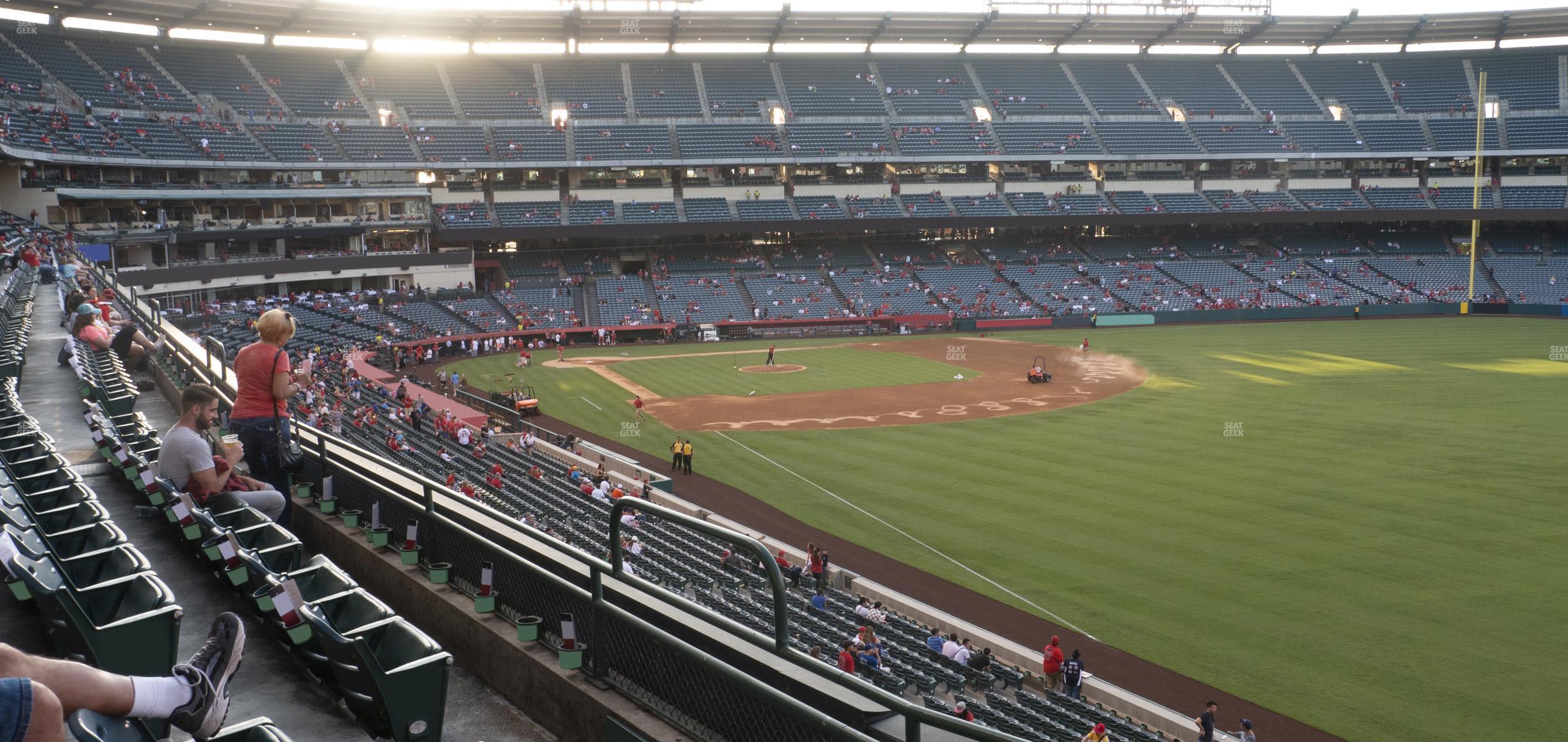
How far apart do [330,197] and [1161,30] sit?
63.7 m

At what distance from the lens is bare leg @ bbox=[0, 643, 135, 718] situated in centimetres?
372

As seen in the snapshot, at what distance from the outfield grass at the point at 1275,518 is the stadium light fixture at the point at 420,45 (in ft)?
140

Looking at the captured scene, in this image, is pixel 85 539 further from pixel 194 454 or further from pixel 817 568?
pixel 817 568

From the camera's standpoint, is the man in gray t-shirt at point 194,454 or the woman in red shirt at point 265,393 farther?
the woman in red shirt at point 265,393

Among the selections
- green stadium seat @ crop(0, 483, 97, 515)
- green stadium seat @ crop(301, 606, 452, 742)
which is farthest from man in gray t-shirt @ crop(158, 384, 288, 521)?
green stadium seat @ crop(301, 606, 452, 742)

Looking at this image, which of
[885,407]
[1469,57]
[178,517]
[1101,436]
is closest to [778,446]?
[885,407]

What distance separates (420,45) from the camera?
3098 inches

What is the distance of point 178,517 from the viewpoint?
7.72 m

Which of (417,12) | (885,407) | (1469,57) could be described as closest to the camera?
(885,407)

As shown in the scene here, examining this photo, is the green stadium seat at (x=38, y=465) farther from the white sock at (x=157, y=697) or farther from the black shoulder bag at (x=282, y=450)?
the white sock at (x=157, y=697)

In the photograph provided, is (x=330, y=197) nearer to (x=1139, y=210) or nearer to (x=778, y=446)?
(x=778, y=446)

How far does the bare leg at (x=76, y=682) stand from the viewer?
12.2 feet

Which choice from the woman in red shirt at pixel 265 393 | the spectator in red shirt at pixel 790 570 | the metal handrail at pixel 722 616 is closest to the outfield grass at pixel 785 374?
the spectator in red shirt at pixel 790 570

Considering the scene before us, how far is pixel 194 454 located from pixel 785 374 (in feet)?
144
